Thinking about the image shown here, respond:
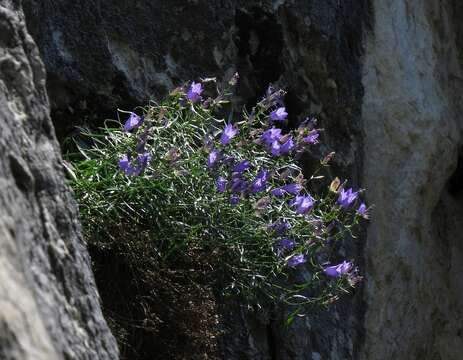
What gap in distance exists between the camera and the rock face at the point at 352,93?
119 inches

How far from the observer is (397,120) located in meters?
3.99

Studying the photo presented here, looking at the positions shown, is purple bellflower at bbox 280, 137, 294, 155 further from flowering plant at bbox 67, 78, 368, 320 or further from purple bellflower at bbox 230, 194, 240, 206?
purple bellflower at bbox 230, 194, 240, 206

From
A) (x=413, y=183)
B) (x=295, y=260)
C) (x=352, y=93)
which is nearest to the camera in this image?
(x=295, y=260)

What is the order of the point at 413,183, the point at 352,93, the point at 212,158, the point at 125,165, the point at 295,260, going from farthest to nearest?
the point at 413,183 < the point at 352,93 < the point at 295,260 < the point at 212,158 < the point at 125,165

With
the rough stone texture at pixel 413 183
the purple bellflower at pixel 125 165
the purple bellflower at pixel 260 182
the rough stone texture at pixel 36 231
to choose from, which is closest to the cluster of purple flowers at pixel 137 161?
the purple bellflower at pixel 125 165

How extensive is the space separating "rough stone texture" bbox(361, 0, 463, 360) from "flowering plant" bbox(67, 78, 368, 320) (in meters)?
0.97

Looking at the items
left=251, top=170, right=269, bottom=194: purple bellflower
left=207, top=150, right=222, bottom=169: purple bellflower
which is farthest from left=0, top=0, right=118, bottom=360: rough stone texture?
left=251, top=170, right=269, bottom=194: purple bellflower

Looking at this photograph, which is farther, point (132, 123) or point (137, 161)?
point (132, 123)

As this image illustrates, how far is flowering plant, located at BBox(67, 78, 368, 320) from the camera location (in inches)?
103

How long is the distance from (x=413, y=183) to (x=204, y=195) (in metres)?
1.53

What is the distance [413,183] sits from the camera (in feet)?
13.2

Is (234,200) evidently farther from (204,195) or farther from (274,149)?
(274,149)

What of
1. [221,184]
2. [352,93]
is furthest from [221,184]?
[352,93]

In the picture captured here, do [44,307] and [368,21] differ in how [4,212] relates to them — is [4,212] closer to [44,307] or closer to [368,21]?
[44,307]
